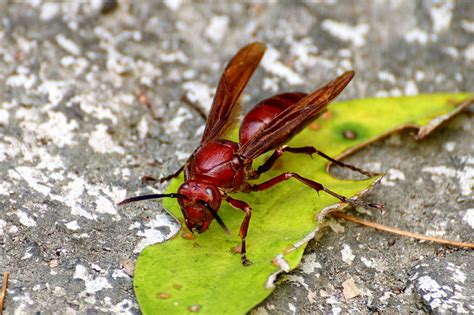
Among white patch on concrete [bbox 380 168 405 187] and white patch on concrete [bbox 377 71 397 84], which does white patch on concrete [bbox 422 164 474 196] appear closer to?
white patch on concrete [bbox 380 168 405 187]

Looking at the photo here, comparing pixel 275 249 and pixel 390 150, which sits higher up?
pixel 390 150

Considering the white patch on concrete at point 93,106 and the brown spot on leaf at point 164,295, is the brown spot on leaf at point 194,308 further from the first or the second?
the white patch on concrete at point 93,106

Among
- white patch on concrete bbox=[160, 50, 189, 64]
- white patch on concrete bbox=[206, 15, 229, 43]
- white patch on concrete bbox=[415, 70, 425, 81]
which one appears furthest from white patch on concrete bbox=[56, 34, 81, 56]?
white patch on concrete bbox=[415, 70, 425, 81]

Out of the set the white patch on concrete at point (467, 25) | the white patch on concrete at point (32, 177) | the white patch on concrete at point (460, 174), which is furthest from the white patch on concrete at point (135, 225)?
the white patch on concrete at point (467, 25)

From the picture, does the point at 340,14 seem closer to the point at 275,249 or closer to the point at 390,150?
the point at 390,150

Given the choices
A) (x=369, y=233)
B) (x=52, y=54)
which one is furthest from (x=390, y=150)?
(x=52, y=54)

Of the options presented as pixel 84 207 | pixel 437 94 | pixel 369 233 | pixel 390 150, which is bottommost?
pixel 84 207
